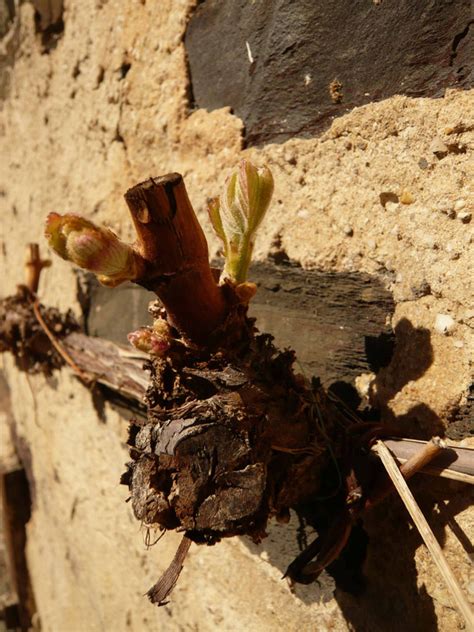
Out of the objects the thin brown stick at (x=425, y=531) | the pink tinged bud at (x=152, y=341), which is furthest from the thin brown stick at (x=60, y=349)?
the thin brown stick at (x=425, y=531)

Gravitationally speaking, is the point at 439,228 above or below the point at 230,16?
below

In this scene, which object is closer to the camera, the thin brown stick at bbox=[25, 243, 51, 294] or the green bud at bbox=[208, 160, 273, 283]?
the green bud at bbox=[208, 160, 273, 283]

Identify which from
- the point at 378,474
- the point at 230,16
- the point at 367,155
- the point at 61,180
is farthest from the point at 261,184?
the point at 61,180

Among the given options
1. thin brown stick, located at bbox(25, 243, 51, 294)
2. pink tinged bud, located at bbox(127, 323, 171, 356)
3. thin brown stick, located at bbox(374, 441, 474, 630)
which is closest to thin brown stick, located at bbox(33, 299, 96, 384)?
thin brown stick, located at bbox(25, 243, 51, 294)

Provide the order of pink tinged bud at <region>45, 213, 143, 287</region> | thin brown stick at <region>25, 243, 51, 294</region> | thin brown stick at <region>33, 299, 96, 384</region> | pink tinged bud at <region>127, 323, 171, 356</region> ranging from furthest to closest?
thin brown stick at <region>25, 243, 51, 294</region>
thin brown stick at <region>33, 299, 96, 384</region>
pink tinged bud at <region>127, 323, 171, 356</region>
pink tinged bud at <region>45, 213, 143, 287</region>

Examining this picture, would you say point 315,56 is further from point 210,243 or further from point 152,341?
point 152,341

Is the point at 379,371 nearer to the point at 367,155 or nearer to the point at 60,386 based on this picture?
the point at 367,155

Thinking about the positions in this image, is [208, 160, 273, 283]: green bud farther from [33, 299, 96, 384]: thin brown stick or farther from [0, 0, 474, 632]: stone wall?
[33, 299, 96, 384]: thin brown stick

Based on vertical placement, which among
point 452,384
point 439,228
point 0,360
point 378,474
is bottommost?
point 0,360
